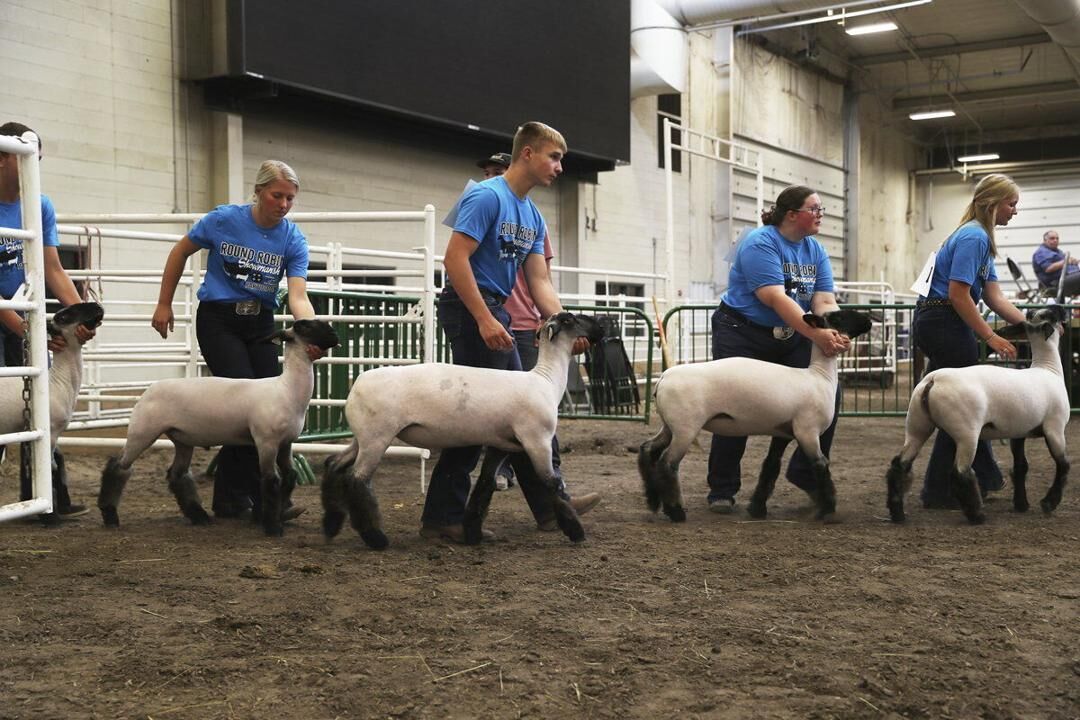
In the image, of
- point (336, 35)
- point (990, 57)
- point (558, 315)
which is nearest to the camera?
point (558, 315)

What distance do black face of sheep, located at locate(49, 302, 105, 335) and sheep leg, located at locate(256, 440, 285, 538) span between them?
88cm

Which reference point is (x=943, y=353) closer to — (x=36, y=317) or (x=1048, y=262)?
(x=36, y=317)

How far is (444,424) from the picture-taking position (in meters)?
4.05

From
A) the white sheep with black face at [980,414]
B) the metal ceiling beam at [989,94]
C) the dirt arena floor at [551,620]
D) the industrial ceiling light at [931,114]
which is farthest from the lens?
the industrial ceiling light at [931,114]

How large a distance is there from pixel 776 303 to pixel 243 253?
2358mm

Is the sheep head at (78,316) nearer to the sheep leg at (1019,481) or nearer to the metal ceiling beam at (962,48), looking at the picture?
the sheep leg at (1019,481)

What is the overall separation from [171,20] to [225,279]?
790cm

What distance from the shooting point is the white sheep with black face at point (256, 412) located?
14.5 ft

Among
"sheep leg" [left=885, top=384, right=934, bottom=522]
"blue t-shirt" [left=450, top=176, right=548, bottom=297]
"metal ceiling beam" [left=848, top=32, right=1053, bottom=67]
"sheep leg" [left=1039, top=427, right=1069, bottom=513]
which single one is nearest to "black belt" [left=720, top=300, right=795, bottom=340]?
"sheep leg" [left=885, top=384, right=934, bottom=522]

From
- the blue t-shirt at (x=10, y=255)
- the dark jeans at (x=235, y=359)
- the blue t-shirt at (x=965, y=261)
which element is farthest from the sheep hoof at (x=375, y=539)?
the blue t-shirt at (x=965, y=261)

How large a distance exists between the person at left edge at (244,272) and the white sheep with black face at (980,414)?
279 centimetres

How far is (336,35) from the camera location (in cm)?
1201

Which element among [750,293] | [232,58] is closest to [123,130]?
[232,58]

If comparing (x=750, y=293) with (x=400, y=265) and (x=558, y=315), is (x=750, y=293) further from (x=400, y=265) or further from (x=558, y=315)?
(x=400, y=265)
